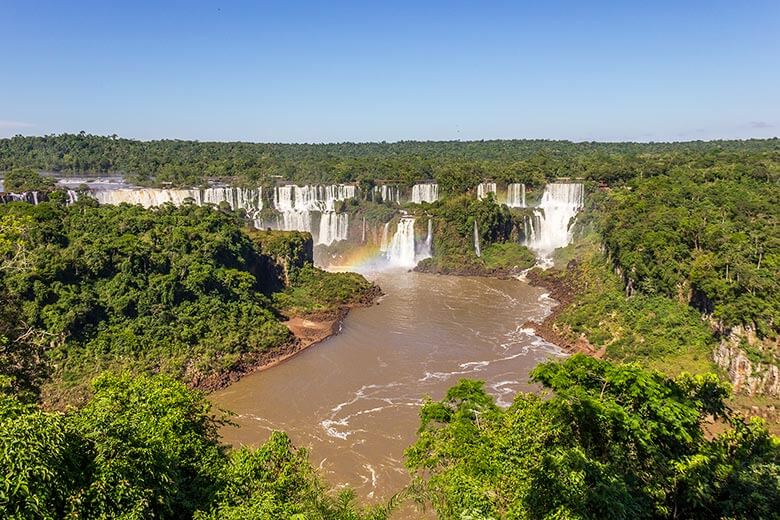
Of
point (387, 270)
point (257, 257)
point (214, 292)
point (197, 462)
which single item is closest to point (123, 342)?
point (214, 292)

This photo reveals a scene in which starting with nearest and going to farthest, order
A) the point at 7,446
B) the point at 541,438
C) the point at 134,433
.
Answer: the point at 7,446, the point at 134,433, the point at 541,438

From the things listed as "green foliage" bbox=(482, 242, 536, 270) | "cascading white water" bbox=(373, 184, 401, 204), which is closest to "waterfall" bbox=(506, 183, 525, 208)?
"green foliage" bbox=(482, 242, 536, 270)

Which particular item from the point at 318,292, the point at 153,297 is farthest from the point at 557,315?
the point at 153,297

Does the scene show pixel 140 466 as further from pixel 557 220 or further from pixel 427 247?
pixel 557 220

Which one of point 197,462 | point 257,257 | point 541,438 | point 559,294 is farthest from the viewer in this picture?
point 559,294

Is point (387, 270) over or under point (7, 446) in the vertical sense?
under

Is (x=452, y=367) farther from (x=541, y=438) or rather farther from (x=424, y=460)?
(x=541, y=438)

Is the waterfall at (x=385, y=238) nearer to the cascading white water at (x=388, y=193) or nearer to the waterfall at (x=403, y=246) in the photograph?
the waterfall at (x=403, y=246)
